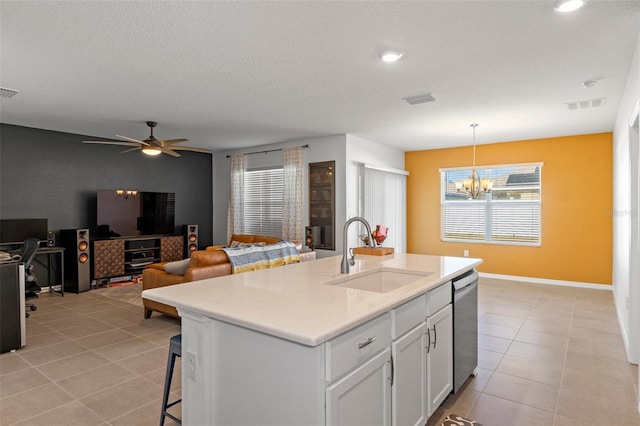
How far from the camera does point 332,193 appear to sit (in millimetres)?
6438

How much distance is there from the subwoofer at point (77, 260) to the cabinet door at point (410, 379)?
575 centimetres

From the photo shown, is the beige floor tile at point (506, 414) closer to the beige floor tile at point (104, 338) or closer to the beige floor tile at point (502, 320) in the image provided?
the beige floor tile at point (502, 320)

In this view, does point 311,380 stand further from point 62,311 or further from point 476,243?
point 476,243

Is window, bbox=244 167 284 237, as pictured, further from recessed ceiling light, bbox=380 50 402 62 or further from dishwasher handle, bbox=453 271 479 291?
dishwasher handle, bbox=453 271 479 291

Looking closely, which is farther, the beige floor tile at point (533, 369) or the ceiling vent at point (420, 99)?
the ceiling vent at point (420, 99)

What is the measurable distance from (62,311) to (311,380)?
16.1 ft

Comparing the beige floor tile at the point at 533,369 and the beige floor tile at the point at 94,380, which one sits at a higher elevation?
the beige floor tile at the point at 94,380

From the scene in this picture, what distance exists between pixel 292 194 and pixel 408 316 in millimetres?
5156

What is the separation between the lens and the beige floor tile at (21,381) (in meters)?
2.75

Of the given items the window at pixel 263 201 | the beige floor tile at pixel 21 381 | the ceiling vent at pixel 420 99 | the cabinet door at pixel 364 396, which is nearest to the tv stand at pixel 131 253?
the window at pixel 263 201

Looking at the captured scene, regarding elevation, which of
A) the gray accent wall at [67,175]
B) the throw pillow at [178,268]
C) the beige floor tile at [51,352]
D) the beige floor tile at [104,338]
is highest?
the gray accent wall at [67,175]

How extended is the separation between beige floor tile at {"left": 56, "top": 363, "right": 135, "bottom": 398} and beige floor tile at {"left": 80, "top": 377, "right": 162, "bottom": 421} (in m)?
0.08

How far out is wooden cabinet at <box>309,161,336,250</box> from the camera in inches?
254

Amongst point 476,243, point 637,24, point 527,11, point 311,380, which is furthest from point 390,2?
point 476,243
